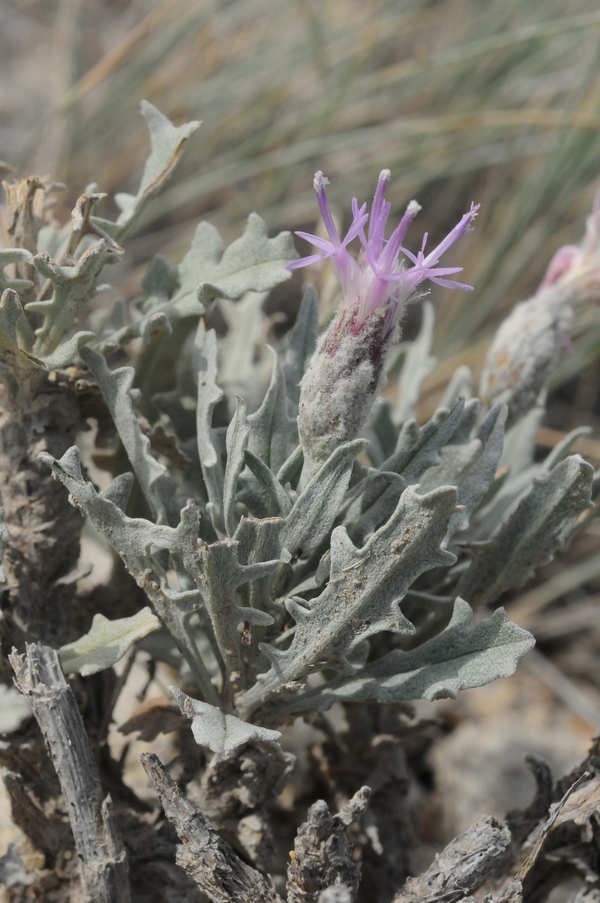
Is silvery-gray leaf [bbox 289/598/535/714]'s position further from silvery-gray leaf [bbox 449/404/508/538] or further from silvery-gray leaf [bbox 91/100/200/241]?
silvery-gray leaf [bbox 91/100/200/241]

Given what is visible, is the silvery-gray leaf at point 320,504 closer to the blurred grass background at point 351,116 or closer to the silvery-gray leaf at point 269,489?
the silvery-gray leaf at point 269,489

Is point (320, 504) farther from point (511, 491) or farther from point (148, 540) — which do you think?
point (511, 491)

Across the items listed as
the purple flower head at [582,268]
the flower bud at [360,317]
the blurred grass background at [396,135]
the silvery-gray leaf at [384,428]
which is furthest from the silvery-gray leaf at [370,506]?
the blurred grass background at [396,135]

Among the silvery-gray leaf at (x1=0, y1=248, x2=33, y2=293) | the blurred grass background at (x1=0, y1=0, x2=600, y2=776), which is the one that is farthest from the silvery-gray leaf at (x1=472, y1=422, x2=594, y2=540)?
the blurred grass background at (x1=0, y1=0, x2=600, y2=776)

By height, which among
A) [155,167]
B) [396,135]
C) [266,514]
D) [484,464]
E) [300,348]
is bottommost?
[484,464]

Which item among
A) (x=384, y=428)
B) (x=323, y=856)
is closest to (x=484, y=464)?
(x=384, y=428)

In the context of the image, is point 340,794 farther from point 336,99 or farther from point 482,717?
point 336,99

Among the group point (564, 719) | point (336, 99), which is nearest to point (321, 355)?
point (564, 719)
